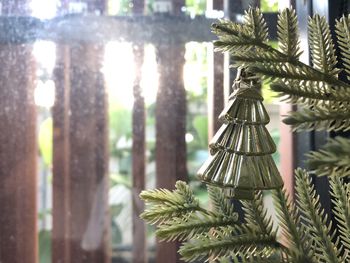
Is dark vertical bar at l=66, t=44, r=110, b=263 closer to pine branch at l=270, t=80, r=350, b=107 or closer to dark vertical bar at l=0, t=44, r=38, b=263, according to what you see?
dark vertical bar at l=0, t=44, r=38, b=263

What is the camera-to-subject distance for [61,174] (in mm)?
946

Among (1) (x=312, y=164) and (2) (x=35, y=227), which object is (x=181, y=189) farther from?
(2) (x=35, y=227)

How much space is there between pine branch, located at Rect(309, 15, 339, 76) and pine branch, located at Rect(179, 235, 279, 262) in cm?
21

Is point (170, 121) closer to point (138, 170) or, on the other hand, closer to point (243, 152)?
point (138, 170)

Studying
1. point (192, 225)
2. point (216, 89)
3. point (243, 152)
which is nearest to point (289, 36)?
point (243, 152)

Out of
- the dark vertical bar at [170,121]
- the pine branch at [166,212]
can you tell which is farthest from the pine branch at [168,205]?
the dark vertical bar at [170,121]

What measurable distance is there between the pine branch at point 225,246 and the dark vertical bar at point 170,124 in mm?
432

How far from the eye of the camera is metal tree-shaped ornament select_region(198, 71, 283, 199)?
54 centimetres

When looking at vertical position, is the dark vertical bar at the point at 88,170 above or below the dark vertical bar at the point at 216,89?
below

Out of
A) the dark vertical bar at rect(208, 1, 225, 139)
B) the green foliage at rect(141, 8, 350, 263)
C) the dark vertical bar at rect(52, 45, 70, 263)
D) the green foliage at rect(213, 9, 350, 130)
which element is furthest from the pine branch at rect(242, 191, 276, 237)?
the dark vertical bar at rect(52, 45, 70, 263)

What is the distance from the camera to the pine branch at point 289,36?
49 cm

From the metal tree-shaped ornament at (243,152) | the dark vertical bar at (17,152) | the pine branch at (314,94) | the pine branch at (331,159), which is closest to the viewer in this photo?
the pine branch at (331,159)

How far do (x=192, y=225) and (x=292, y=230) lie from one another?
0.39ft

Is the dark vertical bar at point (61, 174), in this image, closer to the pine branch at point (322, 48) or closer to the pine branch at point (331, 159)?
the pine branch at point (322, 48)
